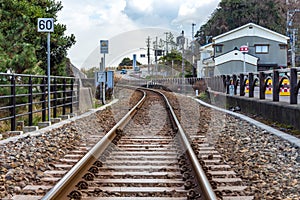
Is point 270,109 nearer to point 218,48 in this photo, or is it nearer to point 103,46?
point 103,46

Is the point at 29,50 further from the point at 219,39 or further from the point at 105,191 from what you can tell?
the point at 219,39

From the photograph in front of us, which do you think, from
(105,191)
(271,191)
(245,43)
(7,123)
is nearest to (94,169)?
(105,191)

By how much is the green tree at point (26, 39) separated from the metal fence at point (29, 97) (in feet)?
1.92

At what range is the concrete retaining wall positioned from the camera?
9203mm

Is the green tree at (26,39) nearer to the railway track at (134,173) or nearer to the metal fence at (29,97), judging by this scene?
the metal fence at (29,97)

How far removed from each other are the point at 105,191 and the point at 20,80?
918 centimetres

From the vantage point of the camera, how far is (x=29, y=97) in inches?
394

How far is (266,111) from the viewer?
11727 millimetres

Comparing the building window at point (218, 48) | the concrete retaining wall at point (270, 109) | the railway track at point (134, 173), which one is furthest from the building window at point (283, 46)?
the railway track at point (134, 173)

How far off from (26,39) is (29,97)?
21.5 feet

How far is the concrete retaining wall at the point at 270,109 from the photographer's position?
920cm

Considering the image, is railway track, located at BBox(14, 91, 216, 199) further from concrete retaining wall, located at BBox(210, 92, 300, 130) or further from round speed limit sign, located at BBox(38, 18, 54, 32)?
round speed limit sign, located at BBox(38, 18, 54, 32)

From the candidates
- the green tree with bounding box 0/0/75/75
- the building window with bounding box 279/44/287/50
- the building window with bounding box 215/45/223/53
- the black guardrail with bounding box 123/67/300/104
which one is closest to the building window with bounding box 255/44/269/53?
the building window with bounding box 279/44/287/50

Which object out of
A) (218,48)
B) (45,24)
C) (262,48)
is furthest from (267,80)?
(218,48)
